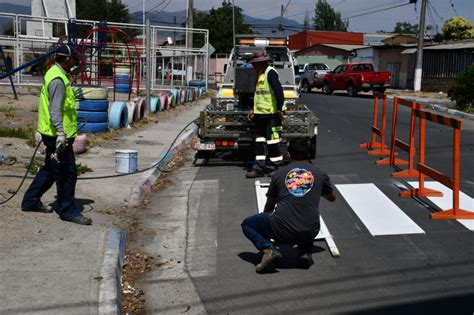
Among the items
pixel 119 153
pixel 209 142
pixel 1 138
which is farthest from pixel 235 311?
pixel 1 138

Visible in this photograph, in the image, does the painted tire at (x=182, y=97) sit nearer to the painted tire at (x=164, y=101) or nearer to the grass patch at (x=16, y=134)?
the painted tire at (x=164, y=101)

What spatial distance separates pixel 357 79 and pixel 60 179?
2962 cm

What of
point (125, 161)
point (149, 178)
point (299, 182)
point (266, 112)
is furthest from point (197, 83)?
point (299, 182)

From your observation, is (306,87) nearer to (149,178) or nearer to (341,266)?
(149,178)

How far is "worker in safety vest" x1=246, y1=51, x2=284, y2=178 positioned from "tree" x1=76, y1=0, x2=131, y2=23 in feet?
191

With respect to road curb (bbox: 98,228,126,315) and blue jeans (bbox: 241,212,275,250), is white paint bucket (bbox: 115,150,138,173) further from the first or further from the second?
blue jeans (bbox: 241,212,275,250)

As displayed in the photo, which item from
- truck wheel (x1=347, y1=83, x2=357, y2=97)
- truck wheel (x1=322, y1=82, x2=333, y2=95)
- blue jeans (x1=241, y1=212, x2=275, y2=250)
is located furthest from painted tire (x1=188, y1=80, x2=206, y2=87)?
blue jeans (x1=241, y1=212, x2=275, y2=250)

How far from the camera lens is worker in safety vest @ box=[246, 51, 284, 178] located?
10391 millimetres

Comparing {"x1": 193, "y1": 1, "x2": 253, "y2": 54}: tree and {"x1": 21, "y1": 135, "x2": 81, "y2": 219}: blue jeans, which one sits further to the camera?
{"x1": 193, "y1": 1, "x2": 253, "y2": 54}: tree

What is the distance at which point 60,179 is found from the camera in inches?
289

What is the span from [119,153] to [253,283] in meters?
5.34

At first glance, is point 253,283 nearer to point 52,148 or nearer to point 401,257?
point 401,257

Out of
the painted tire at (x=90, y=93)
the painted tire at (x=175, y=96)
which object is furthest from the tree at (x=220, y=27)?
the painted tire at (x=90, y=93)

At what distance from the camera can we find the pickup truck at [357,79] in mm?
34719
